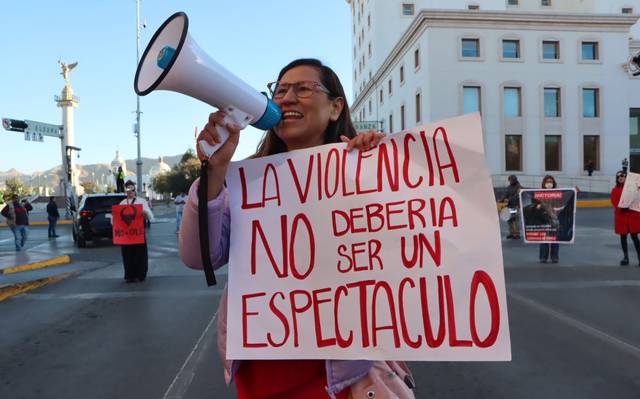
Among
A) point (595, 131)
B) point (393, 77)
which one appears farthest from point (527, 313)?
point (393, 77)

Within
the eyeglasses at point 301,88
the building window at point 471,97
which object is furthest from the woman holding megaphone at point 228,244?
the building window at point 471,97

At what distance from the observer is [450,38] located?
34656 mm

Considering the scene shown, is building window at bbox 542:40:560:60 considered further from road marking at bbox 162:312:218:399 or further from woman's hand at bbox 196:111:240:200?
woman's hand at bbox 196:111:240:200

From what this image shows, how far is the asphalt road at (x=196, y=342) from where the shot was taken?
12.3 ft

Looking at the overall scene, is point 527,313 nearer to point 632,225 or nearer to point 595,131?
point 632,225

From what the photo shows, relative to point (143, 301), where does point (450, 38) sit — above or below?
above

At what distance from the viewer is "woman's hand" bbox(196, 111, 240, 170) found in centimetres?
149

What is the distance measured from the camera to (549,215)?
10.6 m

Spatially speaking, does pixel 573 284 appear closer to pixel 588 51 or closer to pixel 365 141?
pixel 365 141

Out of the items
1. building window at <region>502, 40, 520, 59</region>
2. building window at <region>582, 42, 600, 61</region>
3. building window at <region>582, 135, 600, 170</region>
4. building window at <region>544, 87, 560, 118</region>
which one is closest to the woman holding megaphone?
building window at <region>502, 40, 520, 59</region>

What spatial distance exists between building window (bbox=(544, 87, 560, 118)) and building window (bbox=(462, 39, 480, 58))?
18.8 feet

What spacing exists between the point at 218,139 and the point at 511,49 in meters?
38.2

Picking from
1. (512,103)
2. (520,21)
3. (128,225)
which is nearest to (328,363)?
(128,225)

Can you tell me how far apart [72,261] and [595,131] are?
116 feet
